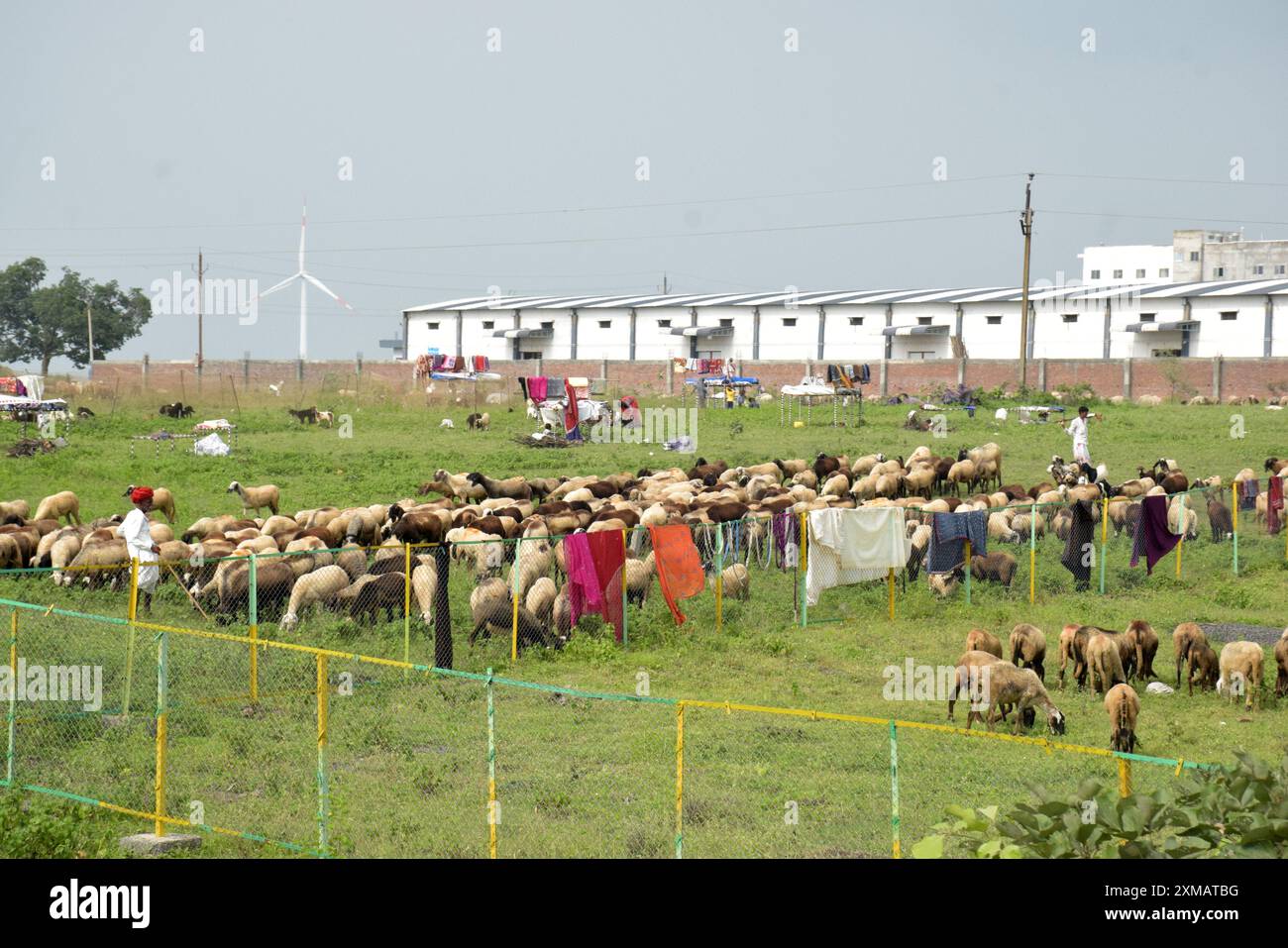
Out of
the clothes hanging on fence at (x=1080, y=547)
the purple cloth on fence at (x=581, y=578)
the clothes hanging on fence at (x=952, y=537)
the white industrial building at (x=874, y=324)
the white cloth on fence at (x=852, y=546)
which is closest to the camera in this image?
the purple cloth on fence at (x=581, y=578)

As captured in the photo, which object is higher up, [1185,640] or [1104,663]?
[1185,640]

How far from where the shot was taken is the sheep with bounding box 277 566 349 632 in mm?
16281

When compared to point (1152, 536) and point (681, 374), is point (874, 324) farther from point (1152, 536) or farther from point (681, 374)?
point (1152, 536)

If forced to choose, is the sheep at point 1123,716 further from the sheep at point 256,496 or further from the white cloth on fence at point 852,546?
the sheep at point 256,496

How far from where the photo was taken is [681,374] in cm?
5928

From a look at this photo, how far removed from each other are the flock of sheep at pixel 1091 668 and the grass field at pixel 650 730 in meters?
0.30

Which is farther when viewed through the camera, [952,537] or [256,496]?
[256,496]

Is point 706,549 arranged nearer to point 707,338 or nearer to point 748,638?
point 748,638

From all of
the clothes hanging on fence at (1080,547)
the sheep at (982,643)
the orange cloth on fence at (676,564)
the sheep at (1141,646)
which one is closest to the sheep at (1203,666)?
the sheep at (1141,646)

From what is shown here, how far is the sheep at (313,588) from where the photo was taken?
16281 mm

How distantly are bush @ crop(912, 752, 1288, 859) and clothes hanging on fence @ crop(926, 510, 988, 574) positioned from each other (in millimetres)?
13613

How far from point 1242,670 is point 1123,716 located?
2676 millimetres

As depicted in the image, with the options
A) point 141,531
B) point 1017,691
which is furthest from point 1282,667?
point 141,531

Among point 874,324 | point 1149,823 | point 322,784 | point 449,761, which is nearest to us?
point 1149,823
